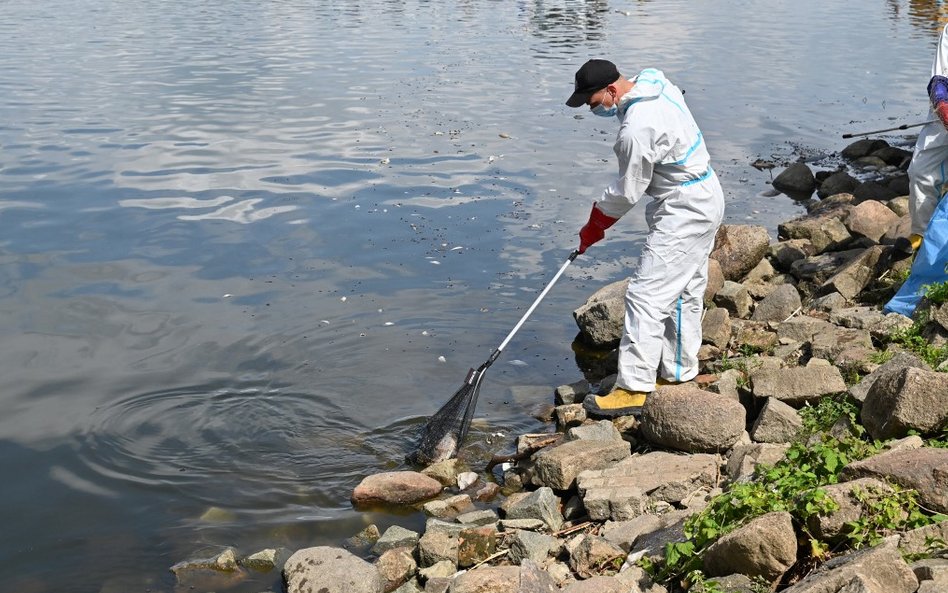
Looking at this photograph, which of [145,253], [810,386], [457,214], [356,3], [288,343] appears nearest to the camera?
[810,386]

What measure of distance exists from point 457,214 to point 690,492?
706 cm

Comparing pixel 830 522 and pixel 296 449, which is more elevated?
pixel 830 522

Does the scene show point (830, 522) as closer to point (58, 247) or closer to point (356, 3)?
point (58, 247)

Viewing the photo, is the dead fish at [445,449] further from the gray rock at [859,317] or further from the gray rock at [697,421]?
the gray rock at [859,317]

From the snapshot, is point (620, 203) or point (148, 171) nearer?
point (620, 203)

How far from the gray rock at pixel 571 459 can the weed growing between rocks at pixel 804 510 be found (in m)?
1.31

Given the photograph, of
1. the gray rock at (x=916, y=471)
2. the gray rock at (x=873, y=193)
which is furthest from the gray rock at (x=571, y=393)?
the gray rock at (x=873, y=193)

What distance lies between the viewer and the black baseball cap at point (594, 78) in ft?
20.4

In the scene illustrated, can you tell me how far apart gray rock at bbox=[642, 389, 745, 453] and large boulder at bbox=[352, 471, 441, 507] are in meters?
1.54

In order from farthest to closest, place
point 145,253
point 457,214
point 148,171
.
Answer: point 148,171, point 457,214, point 145,253

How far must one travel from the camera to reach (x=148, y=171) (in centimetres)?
1371

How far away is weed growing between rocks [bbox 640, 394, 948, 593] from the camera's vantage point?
4.03 m

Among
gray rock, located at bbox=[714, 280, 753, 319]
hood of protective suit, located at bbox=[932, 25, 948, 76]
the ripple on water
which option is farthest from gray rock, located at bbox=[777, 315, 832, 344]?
the ripple on water

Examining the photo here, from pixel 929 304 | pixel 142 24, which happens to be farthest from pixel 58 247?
pixel 142 24
